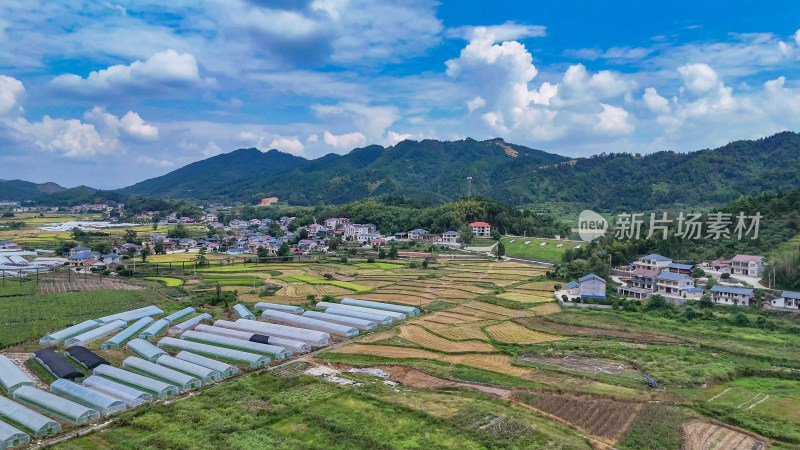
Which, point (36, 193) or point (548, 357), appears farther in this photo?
point (36, 193)

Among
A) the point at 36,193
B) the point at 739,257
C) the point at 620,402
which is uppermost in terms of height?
the point at 36,193

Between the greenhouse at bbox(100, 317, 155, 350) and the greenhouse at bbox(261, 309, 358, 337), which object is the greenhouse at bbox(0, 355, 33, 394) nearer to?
the greenhouse at bbox(100, 317, 155, 350)

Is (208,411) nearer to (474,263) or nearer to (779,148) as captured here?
(474,263)

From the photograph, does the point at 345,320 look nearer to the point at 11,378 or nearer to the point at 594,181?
the point at 11,378

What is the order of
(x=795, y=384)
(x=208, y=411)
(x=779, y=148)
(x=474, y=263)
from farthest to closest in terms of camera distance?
1. (x=779, y=148)
2. (x=474, y=263)
3. (x=795, y=384)
4. (x=208, y=411)

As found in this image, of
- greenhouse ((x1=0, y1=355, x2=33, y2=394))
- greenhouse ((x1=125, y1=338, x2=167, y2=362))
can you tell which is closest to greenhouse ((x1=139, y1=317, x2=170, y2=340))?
greenhouse ((x1=125, y1=338, x2=167, y2=362))

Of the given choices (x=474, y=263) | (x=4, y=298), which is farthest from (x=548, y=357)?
(x=4, y=298)

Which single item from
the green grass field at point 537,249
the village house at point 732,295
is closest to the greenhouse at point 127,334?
the village house at point 732,295

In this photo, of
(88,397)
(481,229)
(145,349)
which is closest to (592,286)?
(145,349)
